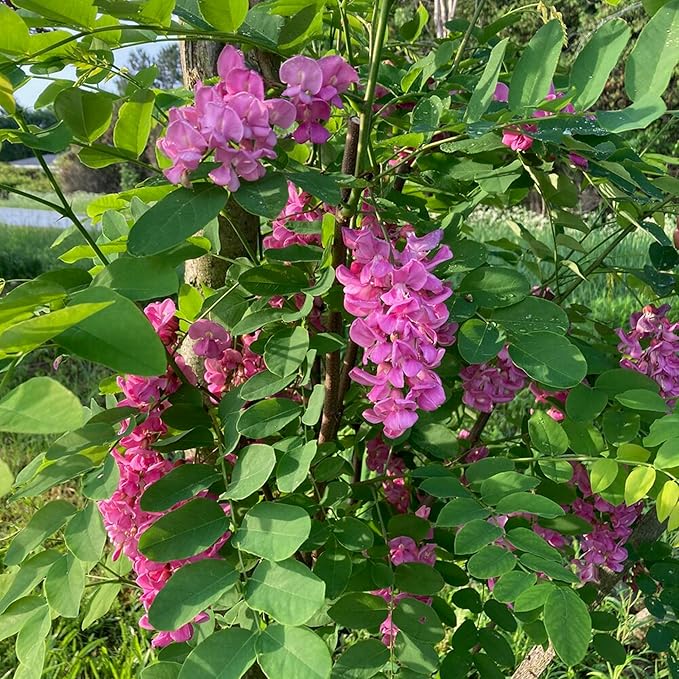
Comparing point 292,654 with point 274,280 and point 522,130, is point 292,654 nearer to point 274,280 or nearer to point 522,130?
point 274,280

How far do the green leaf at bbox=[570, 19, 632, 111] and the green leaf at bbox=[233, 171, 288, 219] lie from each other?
0.92 ft

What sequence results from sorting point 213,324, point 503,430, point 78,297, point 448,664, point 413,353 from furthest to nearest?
point 503,430 → point 448,664 → point 213,324 → point 413,353 → point 78,297

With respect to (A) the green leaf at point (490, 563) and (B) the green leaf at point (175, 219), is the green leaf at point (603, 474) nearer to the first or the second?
(A) the green leaf at point (490, 563)

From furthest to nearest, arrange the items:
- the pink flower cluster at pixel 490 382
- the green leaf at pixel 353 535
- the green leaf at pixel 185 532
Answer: the pink flower cluster at pixel 490 382 < the green leaf at pixel 353 535 < the green leaf at pixel 185 532

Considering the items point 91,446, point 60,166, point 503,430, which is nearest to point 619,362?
point 91,446

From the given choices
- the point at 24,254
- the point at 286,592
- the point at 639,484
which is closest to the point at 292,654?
the point at 286,592

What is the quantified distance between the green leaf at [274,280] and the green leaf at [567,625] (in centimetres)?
35

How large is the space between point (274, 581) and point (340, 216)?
12.9 inches

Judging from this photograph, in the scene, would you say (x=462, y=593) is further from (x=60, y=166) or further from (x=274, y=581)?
(x=60, y=166)

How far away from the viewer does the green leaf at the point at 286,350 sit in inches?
25.7

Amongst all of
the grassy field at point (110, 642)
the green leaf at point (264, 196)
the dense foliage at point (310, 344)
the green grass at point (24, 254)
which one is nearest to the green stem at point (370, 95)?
the dense foliage at point (310, 344)

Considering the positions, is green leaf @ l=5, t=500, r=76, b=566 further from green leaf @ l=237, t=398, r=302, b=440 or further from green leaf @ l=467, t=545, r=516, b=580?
green leaf @ l=467, t=545, r=516, b=580

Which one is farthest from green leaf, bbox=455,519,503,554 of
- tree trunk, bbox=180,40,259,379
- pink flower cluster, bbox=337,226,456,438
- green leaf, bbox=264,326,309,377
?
tree trunk, bbox=180,40,259,379

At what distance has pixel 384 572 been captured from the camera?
743 mm
